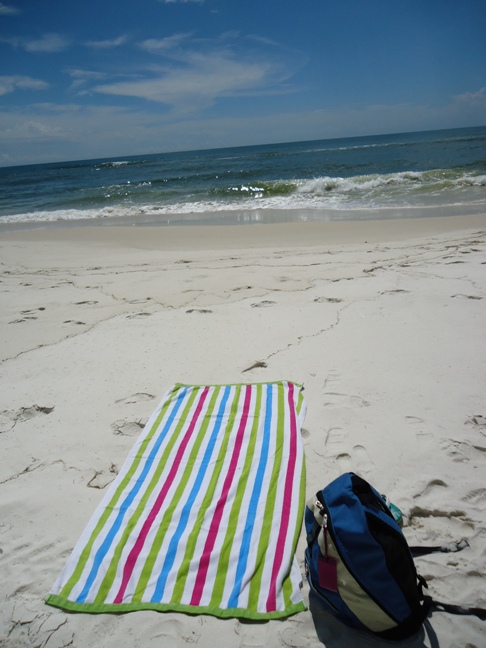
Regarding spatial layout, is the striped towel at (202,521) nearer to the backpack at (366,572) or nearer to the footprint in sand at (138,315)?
the backpack at (366,572)

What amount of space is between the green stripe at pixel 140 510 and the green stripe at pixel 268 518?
2.21ft

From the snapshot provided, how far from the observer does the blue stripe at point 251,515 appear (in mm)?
1743

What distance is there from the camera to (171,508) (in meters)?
2.13

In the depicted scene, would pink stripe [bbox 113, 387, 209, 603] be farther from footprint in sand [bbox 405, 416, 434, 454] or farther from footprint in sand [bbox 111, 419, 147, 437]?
footprint in sand [bbox 405, 416, 434, 454]

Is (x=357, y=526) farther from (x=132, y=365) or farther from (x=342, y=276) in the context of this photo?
Result: (x=342, y=276)

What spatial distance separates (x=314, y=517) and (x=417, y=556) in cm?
58

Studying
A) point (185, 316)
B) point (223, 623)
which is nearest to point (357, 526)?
point (223, 623)

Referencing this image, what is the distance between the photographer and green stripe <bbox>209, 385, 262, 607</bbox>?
175 cm

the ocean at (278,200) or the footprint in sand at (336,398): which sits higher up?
the ocean at (278,200)

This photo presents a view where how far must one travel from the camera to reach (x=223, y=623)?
1639 mm

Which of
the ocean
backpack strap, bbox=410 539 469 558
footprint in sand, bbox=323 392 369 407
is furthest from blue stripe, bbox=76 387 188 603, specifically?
the ocean

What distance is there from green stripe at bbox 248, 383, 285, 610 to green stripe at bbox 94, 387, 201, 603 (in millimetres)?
674

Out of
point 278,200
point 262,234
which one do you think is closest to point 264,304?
point 262,234

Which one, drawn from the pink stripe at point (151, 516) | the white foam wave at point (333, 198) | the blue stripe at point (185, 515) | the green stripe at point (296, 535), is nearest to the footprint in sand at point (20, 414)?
the pink stripe at point (151, 516)
